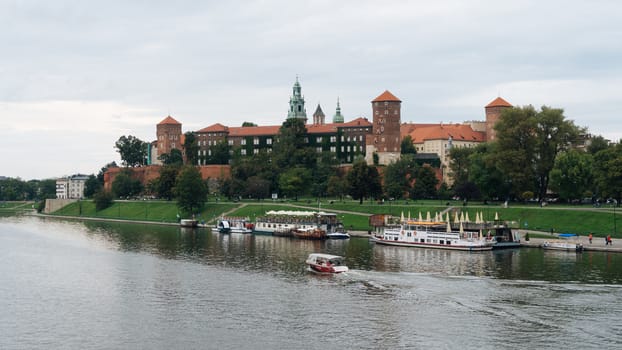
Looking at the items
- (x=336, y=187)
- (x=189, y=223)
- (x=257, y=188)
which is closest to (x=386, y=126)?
(x=336, y=187)

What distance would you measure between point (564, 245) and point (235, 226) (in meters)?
49.5

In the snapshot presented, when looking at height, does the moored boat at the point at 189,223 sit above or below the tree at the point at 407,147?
below

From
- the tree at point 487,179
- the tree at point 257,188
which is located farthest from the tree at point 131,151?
the tree at point 487,179

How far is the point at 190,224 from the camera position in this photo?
120m

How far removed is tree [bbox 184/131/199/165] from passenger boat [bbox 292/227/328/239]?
9093cm

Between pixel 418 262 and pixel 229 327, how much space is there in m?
29.2

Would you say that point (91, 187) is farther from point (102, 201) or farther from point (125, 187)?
point (102, 201)

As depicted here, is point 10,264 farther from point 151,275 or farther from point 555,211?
point 555,211

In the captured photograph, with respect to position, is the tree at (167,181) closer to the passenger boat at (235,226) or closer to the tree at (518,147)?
the passenger boat at (235,226)

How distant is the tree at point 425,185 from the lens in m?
128

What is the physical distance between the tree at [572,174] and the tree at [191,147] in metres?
104

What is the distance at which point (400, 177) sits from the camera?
132m

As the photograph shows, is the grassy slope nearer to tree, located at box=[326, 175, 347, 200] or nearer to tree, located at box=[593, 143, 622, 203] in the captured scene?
tree, located at box=[593, 143, 622, 203]

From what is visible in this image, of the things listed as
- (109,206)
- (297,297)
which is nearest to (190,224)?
(109,206)
